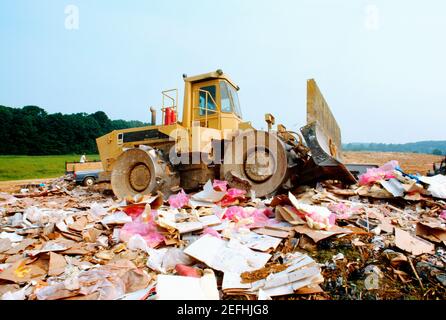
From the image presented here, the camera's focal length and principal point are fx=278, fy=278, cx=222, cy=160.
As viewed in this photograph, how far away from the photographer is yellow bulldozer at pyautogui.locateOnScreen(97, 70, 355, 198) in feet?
14.9

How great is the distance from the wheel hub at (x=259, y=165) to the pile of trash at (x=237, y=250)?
67cm

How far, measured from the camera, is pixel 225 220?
3529mm

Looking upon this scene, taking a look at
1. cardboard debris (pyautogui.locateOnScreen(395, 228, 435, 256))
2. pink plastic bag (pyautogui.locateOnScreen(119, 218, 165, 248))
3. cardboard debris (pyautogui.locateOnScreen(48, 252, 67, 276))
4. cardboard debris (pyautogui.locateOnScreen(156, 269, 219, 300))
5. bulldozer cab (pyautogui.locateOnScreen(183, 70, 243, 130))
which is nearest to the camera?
cardboard debris (pyautogui.locateOnScreen(156, 269, 219, 300))

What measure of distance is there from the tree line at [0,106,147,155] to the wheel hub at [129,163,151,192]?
125 ft

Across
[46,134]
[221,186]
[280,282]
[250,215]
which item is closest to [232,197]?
[221,186]

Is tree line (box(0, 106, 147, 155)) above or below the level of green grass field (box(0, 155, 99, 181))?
above

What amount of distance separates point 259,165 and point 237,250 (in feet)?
7.46

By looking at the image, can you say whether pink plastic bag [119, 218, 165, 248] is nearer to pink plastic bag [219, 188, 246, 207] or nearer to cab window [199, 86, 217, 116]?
pink plastic bag [219, 188, 246, 207]

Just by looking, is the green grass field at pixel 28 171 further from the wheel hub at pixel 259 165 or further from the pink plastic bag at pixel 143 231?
the pink plastic bag at pixel 143 231

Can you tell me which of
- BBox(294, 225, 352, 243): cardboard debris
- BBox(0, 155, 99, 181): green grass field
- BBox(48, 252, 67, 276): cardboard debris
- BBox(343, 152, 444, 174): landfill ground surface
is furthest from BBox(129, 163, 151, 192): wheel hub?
BBox(0, 155, 99, 181): green grass field

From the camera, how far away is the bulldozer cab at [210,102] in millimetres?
5918

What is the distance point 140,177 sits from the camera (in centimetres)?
564

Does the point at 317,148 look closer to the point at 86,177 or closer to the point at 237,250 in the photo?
the point at 237,250
